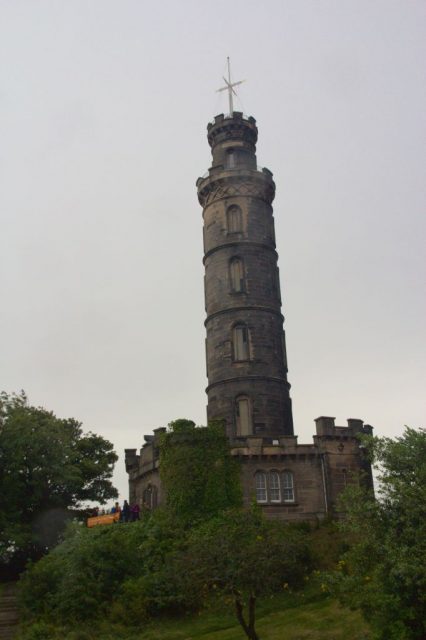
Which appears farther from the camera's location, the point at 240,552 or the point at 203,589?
the point at 203,589

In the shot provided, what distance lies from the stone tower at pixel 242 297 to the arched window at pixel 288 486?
12.7 ft

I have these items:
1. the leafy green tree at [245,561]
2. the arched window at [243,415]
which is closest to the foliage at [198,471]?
the arched window at [243,415]

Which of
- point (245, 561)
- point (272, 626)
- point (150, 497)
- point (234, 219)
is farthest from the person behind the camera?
point (234, 219)

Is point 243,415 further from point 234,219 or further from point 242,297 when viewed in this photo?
point 234,219

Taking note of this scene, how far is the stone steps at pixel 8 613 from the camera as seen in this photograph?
29298mm

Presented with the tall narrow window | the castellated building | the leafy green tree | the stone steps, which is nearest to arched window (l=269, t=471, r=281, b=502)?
the castellated building

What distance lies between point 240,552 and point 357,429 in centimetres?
1731

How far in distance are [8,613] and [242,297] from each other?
21139 millimetres

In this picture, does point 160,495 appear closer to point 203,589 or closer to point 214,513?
point 214,513

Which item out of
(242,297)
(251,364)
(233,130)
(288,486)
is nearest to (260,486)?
(288,486)

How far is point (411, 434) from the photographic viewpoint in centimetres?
2258

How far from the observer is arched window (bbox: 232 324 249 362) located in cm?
4381

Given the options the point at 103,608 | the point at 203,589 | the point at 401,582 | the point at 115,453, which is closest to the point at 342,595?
the point at 401,582

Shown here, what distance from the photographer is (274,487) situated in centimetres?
3753
